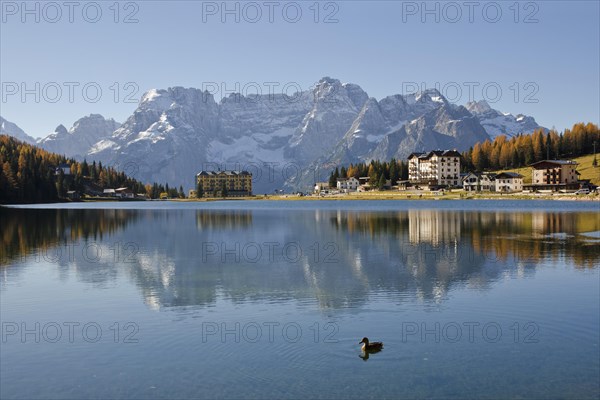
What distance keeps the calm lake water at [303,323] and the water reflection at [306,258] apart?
0.31m

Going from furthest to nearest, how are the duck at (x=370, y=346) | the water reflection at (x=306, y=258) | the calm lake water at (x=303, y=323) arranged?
the water reflection at (x=306, y=258), the duck at (x=370, y=346), the calm lake water at (x=303, y=323)

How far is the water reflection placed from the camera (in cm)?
4156

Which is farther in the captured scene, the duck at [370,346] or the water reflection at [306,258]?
the water reflection at [306,258]

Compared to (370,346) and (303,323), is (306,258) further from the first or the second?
A: (370,346)

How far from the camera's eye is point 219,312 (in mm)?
35062

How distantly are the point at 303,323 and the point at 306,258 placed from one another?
2711cm

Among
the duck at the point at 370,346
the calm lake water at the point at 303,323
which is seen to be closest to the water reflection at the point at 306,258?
the calm lake water at the point at 303,323

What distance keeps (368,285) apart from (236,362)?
1894cm

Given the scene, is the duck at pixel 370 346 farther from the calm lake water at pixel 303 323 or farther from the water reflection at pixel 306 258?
the water reflection at pixel 306 258

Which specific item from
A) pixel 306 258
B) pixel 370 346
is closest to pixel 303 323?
pixel 370 346

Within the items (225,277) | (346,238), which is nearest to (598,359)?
(225,277)

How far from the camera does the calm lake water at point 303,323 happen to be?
22797mm

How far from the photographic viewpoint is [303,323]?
3194cm

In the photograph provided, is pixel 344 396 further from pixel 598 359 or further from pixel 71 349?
pixel 71 349
